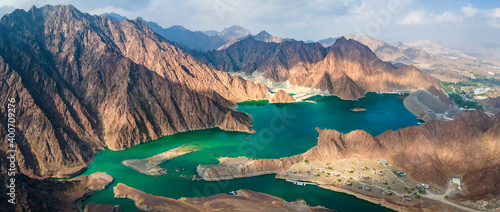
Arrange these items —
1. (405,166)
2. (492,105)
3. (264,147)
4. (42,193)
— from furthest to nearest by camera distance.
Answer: (492,105), (264,147), (405,166), (42,193)

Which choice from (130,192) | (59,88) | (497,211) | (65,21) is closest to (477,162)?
(497,211)

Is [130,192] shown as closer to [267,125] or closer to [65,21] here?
[267,125]

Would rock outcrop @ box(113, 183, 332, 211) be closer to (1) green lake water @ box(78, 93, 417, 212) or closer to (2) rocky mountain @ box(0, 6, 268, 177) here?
(1) green lake water @ box(78, 93, 417, 212)

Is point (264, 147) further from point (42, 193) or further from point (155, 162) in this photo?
point (42, 193)

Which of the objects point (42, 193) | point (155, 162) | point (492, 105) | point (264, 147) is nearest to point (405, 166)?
point (264, 147)

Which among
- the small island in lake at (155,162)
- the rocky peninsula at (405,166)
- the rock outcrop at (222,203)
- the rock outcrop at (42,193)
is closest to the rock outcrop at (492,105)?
the rocky peninsula at (405,166)

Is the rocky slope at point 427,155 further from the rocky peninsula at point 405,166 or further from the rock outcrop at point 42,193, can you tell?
the rock outcrop at point 42,193
